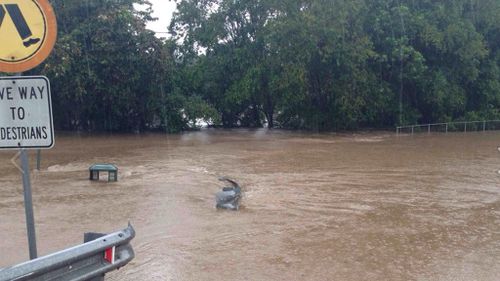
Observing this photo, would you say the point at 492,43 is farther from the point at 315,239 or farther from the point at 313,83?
the point at 315,239

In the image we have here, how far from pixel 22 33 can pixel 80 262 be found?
1869 mm

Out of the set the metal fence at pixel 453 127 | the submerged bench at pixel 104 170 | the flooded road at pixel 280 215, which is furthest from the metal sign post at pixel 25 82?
the metal fence at pixel 453 127

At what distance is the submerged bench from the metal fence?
21.1 meters

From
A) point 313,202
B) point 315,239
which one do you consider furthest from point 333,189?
point 315,239

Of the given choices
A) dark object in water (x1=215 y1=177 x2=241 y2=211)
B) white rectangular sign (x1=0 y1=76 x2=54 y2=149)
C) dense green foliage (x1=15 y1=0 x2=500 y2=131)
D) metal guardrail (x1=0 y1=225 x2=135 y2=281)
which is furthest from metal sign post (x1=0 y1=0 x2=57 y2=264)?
dense green foliage (x1=15 y1=0 x2=500 y2=131)

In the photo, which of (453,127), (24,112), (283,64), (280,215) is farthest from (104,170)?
(453,127)

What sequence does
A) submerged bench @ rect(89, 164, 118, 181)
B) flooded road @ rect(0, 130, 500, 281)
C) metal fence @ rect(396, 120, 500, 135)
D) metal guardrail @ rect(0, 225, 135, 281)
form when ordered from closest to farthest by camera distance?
metal guardrail @ rect(0, 225, 135, 281), flooded road @ rect(0, 130, 500, 281), submerged bench @ rect(89, 164, 118, 181), metal fence @ rect(396, 120, 500, 135)

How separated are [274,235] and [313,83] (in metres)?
23.7

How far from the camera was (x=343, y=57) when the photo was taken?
2831 cm

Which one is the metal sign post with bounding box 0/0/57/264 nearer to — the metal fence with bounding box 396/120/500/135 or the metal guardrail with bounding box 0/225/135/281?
the metal guardrail with bounding box 0/225/135/281

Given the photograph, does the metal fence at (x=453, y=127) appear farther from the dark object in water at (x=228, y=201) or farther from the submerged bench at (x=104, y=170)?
the dark object in water at (x=228, y=201)

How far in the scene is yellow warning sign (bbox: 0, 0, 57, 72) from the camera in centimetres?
391

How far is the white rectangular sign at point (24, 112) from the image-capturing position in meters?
3.98

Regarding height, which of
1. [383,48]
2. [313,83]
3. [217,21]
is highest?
[217,21]
